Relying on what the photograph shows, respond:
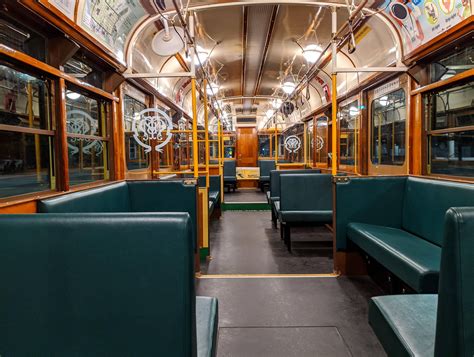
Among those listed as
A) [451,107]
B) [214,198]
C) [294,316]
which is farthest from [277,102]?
[294,316]

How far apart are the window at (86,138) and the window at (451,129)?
3393mm

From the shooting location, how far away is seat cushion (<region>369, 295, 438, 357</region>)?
47.7 inches

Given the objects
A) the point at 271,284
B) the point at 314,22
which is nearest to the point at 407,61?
the point at 314,22

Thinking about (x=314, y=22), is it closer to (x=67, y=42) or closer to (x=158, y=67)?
(x=158, y=67)

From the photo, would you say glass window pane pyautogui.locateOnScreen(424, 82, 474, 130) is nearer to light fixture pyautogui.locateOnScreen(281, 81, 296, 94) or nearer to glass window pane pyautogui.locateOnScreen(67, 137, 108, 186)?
glass window pane pyautogui.locateOnScreen(67, 137, 108, 186)

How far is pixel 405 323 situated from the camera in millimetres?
1339

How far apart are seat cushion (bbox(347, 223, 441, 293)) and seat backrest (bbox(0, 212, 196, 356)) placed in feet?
5.10

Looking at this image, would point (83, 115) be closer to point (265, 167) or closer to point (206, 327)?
point (206, 327)

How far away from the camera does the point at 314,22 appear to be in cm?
457

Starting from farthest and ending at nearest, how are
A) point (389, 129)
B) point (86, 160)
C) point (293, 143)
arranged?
point (293, 143) < point (389, 129) < point (86, 160)

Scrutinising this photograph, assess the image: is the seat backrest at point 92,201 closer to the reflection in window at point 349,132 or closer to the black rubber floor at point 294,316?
the black rubber floor at point 294,316

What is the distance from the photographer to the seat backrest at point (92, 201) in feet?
6.67

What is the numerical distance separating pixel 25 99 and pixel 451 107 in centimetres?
365

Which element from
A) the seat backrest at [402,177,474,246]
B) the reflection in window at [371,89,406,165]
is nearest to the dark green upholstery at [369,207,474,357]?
the seat backrest at [402,177,474,246]
